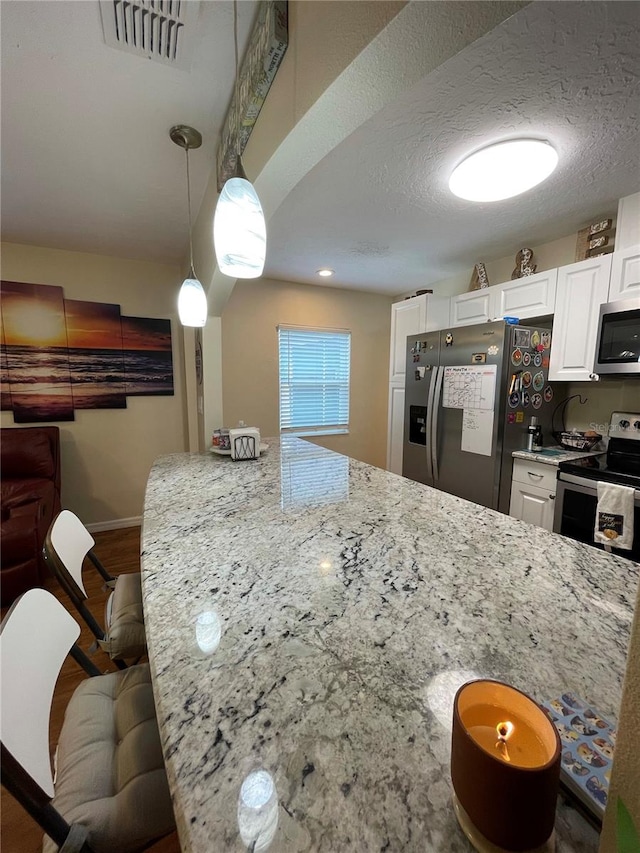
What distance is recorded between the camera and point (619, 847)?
291 mm

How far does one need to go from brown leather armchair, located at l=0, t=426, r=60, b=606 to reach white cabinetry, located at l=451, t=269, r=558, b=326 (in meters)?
3.62

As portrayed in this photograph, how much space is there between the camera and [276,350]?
3.67m

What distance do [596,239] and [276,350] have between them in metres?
2.72

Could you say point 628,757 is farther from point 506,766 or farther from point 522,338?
point 522,338

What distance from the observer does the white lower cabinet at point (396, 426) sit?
351 centimetres

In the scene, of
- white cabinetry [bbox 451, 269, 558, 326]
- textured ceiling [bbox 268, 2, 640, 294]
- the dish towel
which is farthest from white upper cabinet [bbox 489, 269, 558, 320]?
the dish towel

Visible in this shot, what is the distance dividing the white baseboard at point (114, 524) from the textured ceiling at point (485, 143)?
9.57ft

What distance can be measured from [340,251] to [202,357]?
1.41 meters

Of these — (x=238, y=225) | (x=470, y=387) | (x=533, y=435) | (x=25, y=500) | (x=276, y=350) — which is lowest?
(x=25, y=500)

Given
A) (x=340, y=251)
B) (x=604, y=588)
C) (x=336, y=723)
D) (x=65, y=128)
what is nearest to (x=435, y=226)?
(x=340, y=251)

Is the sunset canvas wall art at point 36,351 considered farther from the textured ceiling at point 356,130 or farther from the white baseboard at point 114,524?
the white baseboard at point 114,524

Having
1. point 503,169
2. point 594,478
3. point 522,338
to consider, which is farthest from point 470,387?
point 503,169

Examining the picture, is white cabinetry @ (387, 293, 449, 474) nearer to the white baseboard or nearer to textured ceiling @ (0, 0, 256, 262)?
textured ceiling @ (0, 0, 256, 262)

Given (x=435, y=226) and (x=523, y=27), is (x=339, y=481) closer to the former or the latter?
(x=523, y=27)
